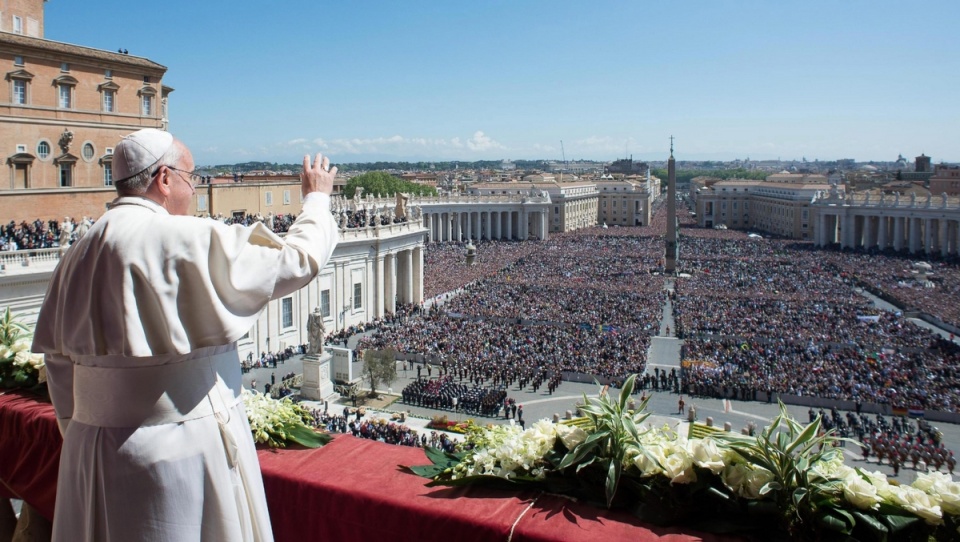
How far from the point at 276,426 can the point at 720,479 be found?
2736 millimetres

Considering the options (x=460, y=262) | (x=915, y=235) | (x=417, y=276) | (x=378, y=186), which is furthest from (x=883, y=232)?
(x=378, y=186)

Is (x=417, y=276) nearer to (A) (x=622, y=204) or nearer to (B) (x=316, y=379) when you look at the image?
(B) (x=316, y=379)

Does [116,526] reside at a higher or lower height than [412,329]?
higher

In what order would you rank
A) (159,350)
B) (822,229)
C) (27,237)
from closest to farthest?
(159,350)
(27,237)
(822,229)

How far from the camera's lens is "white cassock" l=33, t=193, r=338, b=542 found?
263 centimetres

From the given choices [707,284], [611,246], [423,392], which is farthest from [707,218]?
[423,392]

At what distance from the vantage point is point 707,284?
54188 mm

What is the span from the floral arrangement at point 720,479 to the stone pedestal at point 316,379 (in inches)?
888

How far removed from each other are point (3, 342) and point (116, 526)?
173 inches

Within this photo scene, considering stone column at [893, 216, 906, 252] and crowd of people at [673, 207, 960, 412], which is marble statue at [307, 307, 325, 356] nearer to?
crowd of people at [673, 207, 960, 412]

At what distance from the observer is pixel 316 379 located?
25781 mm

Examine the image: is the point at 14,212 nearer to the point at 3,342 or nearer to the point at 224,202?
the point at 224,202

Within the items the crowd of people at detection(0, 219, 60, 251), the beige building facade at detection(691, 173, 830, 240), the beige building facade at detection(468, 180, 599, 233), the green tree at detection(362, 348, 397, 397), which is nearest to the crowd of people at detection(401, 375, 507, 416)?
the green tree at detection(362, 348, 397, 397)

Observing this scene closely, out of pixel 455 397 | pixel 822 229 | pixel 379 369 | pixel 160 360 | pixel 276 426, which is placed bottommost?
pixel 455 397
